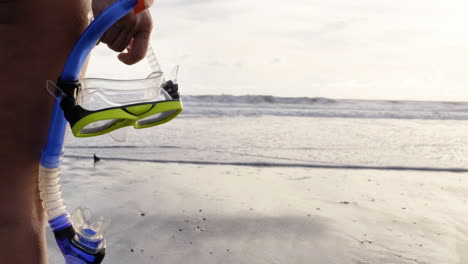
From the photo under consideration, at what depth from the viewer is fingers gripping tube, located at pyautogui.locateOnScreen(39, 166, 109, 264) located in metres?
0.95

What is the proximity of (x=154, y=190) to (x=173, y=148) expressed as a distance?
1.84m

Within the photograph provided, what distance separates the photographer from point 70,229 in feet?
3.19

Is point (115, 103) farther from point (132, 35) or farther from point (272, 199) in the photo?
point (272, 199)

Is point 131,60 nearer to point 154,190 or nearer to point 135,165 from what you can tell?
point 154,190

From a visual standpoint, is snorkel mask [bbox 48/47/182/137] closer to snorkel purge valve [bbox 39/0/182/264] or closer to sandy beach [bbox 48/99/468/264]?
snorkel purge valve [bbox 39/0/182/264]

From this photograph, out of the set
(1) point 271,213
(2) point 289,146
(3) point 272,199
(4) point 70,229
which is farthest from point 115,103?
(2) point 289,146

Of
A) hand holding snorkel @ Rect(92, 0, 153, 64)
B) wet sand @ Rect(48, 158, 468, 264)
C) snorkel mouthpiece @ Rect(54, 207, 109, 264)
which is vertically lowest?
wet sand @ Rect(48, 158, 468, 264)

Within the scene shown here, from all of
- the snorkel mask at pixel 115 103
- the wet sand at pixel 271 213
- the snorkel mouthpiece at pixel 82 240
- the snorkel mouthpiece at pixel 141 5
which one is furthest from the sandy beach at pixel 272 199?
the snorkel mouthpiece at pixel 141 5

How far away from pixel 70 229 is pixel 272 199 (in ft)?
7.24

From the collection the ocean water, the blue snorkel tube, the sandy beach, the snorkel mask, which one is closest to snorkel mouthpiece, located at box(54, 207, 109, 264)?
the blue snorkel tube

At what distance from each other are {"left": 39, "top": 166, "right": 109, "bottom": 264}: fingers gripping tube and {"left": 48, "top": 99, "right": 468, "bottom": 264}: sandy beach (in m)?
1.22

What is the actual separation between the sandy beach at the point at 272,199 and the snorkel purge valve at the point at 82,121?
1.23 metres

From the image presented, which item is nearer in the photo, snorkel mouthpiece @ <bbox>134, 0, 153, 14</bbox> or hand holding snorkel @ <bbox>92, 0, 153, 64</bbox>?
snorkel mouthpiece @ <bbox>134, 0, 153, 14</bbox>

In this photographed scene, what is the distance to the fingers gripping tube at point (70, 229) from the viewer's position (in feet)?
3.12
